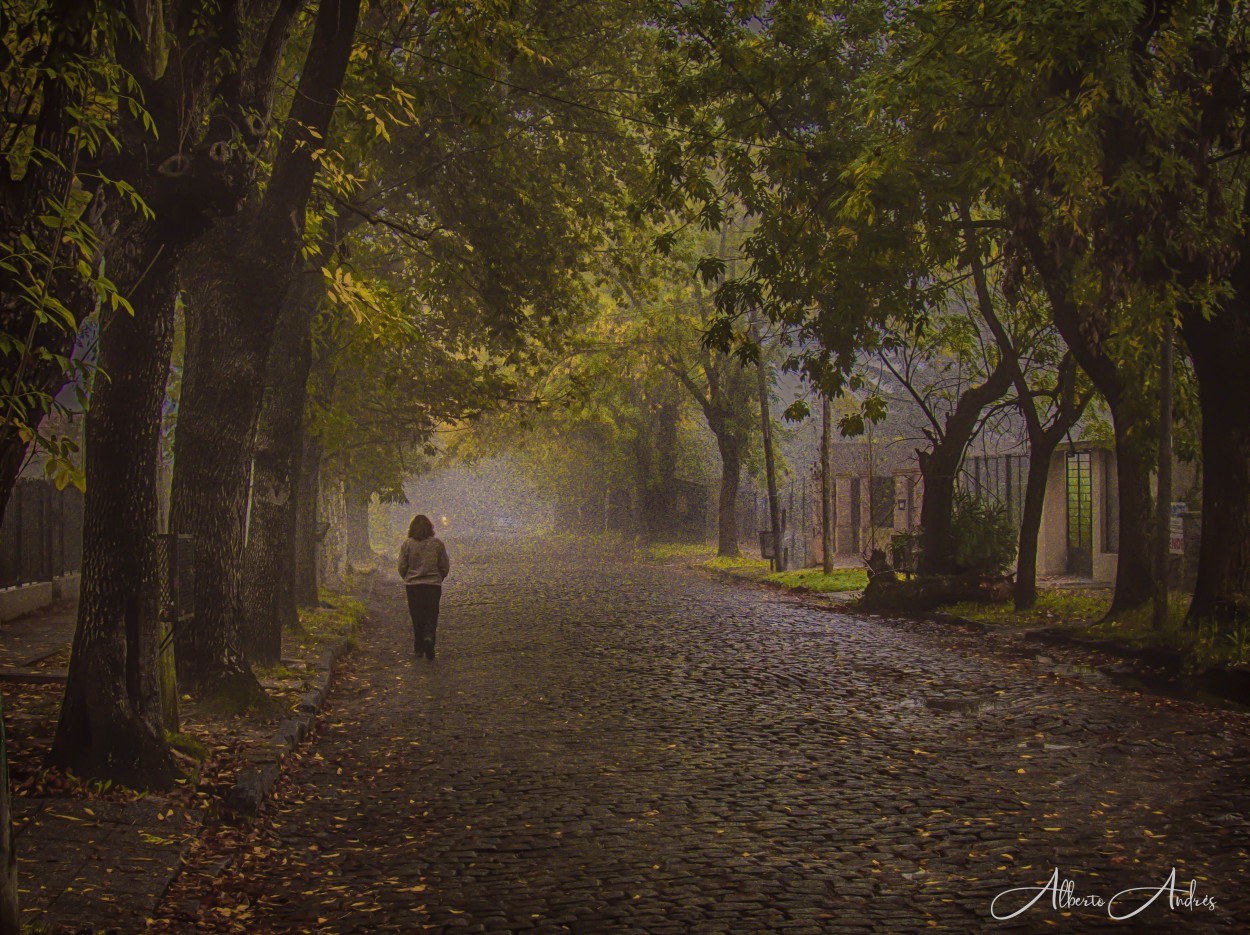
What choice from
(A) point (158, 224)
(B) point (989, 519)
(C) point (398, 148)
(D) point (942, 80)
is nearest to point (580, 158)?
(C) point (398, 148)

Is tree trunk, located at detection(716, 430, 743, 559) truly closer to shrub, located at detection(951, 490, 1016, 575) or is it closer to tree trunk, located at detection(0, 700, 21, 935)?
shrub, located at detection(951, 490, 1016, 575)

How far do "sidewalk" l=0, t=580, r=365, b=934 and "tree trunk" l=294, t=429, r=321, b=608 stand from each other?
27.5 feet

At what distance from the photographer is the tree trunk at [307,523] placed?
1858cm

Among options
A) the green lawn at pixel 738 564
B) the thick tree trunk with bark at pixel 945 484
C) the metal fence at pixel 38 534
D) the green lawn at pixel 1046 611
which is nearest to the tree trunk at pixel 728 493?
the green lawn at pixel 738 564

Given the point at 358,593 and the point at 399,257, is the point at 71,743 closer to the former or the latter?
the point at 399,257

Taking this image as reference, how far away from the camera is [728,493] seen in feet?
119

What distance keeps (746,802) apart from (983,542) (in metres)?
13.4

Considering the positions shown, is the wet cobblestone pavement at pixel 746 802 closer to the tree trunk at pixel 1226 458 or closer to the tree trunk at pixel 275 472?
the tree trunk at pixel 275 472

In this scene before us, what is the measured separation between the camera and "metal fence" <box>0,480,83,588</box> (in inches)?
629

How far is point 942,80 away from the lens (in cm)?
1238

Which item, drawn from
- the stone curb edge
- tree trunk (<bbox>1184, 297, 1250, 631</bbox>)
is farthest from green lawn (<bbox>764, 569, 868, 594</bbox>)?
the stone curb edge

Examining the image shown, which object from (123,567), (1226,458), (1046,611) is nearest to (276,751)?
(123,567)

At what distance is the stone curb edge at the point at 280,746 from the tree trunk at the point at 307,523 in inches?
203

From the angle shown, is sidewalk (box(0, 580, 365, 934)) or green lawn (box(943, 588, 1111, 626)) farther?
green lawn (box(943, 588, 1111, 626))
